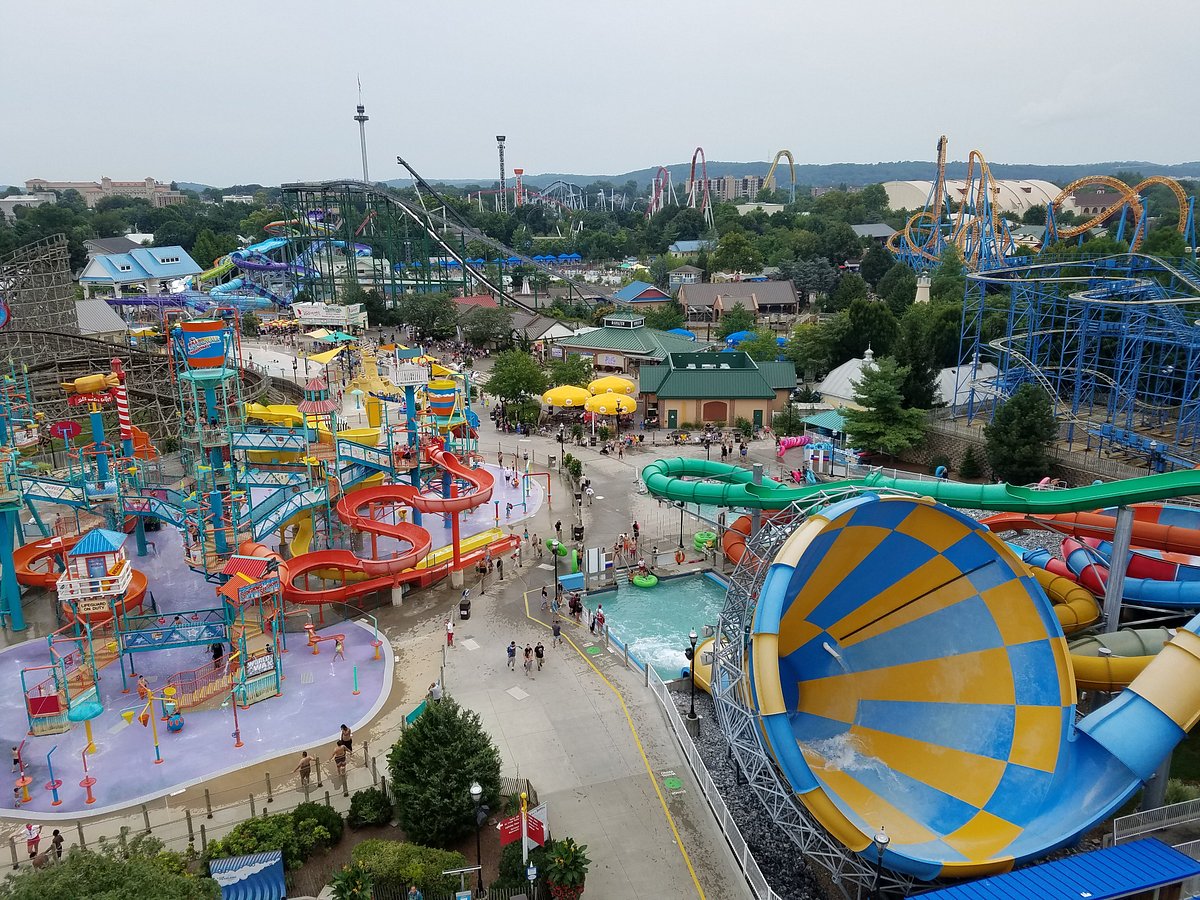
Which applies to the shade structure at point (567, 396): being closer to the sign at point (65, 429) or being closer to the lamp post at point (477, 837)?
the sign at point (65, 429)

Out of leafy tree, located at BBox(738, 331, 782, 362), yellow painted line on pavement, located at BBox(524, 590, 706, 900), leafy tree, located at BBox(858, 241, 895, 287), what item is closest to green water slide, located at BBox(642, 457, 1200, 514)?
yellow painted line on pavement, located at BBox(524, 590, 706, 900)

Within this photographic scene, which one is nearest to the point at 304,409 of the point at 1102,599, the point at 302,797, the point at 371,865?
the point at 302,797

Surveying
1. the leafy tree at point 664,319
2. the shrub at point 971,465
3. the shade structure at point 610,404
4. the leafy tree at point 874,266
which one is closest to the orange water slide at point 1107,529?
the shrub at point 971,465

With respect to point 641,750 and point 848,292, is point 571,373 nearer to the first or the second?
point 848,292

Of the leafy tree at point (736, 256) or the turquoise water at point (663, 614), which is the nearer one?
the turquoise water at point (663, 614)

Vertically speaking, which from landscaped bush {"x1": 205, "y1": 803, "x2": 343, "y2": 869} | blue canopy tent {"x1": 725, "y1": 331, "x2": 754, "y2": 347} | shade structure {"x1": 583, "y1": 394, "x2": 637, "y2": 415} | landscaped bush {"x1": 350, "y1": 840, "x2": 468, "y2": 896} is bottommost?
landscaped bush {"x1": 205, "y1": 803, "x2": 343, "y2": 869}

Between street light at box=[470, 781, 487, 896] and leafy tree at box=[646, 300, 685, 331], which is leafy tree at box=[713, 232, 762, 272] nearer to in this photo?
leafy tree at box=[646, 300, 685, 331]
